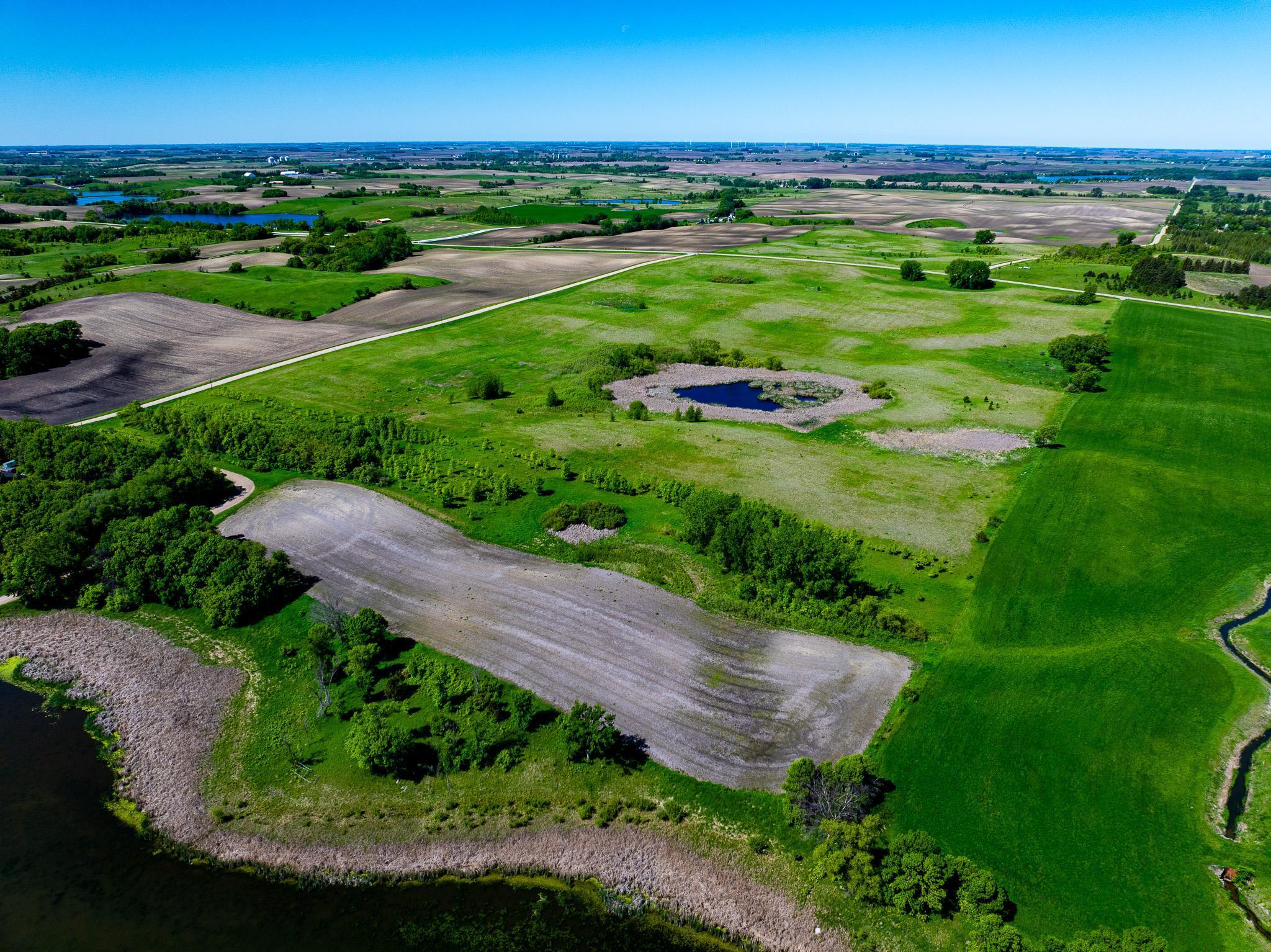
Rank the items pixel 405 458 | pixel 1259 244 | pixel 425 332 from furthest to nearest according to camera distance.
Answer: pixel 1259 244 < pixel 425 332 < pixel 405 458

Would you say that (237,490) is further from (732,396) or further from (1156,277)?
(1156,277)

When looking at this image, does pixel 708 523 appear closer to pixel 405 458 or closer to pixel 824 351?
pixel 405 458

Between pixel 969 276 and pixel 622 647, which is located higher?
pixel 969 276

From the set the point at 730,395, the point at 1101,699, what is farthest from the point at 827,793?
the point at 730,395

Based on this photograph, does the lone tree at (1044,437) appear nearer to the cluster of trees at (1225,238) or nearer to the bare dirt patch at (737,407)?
the bare dirt patch at (737,407)

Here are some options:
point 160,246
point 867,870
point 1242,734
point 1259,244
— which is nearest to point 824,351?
point 1242,734

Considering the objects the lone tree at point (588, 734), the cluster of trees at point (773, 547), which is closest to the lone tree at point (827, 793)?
the lone tree at point (588, 734)

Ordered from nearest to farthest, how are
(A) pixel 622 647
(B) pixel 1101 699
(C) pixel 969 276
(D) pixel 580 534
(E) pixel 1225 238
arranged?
(B) pixel 1101 699, (A) pixel 622 647, (D) pixel 580 534, (C) pixel 969 276, (E) pixel 1225 238
